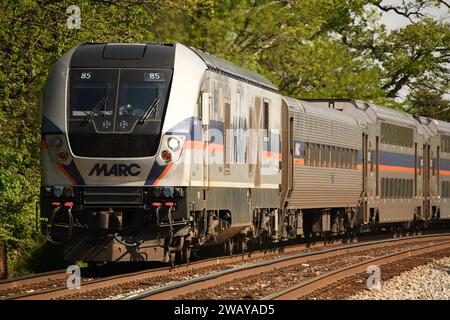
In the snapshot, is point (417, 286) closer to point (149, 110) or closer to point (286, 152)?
point (149, 110)

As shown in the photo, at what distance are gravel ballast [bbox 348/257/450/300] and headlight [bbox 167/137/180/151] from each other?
3.39 m

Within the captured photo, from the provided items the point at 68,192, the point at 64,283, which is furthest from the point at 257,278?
the point at 68,192

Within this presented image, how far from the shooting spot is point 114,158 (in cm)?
1562

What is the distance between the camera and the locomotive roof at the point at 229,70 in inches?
675

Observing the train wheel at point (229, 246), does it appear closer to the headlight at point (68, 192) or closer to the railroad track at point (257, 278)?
the railroad track at point (257, 278)

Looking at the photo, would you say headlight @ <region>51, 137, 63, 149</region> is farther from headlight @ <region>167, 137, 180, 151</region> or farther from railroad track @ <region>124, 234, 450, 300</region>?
railroad track @ <region>124, 234, 450, 300</region>

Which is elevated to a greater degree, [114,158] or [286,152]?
[286,152]

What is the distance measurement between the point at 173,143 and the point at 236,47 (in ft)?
65.8

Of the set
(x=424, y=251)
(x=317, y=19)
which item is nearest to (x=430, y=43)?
(x=317, y=19)

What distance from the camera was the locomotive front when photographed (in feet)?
51.2

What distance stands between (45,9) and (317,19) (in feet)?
63.4

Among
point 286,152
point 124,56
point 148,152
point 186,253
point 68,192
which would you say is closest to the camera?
point 148,152

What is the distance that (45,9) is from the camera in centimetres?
2067
